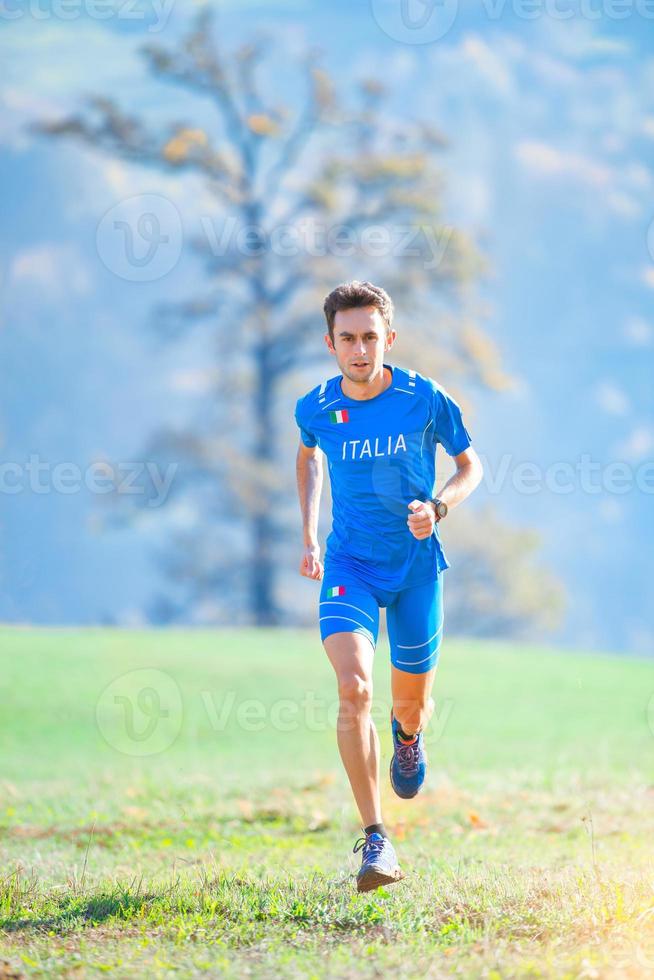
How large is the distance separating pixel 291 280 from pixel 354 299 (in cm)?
1818

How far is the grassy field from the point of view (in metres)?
3.89

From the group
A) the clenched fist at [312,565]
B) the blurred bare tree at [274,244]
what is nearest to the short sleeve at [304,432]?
the clenched fist at [312,565]

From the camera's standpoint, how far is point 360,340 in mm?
4891

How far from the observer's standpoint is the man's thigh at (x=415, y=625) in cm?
509

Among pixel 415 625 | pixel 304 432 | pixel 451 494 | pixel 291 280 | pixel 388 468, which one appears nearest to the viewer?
pixel 451 494

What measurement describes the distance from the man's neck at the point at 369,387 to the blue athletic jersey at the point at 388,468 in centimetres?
2

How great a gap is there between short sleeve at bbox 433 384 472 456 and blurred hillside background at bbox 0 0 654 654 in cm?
1425

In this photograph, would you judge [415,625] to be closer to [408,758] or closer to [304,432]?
[408,758]

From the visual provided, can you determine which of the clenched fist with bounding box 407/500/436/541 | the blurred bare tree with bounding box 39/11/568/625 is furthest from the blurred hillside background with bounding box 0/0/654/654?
the clenched fist with bounding box 407/500/436/541

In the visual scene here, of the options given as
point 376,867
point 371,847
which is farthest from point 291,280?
point 376,867

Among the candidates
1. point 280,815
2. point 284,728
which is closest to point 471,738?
point 284,728

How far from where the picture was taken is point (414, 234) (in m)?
22.6

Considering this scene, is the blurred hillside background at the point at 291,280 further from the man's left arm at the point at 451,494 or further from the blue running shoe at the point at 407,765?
the man's left arm at the point at 451,494

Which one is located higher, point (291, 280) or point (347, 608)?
point (291, 280)
